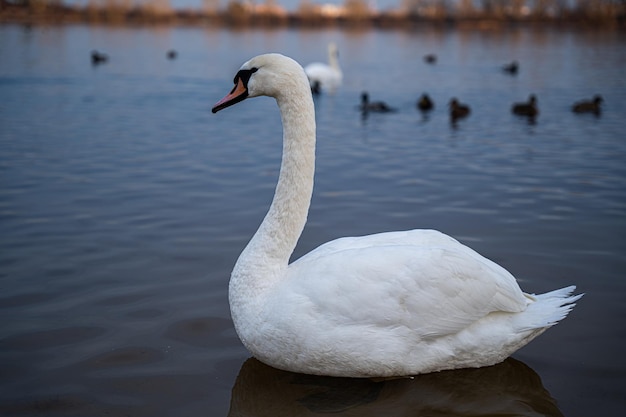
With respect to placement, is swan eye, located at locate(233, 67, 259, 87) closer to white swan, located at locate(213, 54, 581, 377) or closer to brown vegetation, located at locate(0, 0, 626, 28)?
white swan, located at locate(213, 54, 581, 377)

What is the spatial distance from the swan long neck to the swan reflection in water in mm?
683

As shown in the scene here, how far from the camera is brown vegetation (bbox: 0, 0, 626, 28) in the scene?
8938 cm

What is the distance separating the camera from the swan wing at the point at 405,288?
3908mm

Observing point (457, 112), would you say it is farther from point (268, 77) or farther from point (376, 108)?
point (268, 77)

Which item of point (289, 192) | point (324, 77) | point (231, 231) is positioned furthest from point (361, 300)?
point (324, 77)

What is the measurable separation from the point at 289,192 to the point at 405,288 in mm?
1011

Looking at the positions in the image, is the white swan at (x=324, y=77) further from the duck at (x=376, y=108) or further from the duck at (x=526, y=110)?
the duck at (x=526, y=110)

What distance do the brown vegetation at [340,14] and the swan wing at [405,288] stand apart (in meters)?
84.4

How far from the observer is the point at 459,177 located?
9.94 m

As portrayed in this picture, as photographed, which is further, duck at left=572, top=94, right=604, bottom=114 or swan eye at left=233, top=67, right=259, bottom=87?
duck at left=572, top=94, right=604, bottom=114

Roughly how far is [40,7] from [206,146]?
94621 millimetres

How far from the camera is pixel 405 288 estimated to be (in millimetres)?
3961

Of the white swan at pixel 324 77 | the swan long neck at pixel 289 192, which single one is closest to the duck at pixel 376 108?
the white swan at pixel 324 77

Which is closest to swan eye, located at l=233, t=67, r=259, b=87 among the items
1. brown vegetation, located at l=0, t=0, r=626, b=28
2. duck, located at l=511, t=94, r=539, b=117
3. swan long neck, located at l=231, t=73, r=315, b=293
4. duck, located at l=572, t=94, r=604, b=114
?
swan long neck, located at l=231, t=73, r=315, b=293
